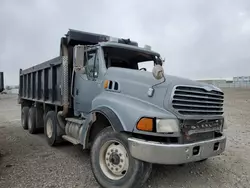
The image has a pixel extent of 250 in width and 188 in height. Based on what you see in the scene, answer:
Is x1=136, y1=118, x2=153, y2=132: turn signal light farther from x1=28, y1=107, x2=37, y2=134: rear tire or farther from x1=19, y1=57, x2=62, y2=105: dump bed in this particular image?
x1=28, y1=107, x2=37, y2=134: rear tire

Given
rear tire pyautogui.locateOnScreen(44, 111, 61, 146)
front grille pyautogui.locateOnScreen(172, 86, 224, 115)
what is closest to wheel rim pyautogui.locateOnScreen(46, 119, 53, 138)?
rear tire pyautogui.locateOnScreen(44, 111, 61, 146)

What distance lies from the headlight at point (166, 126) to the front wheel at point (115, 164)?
22.0 inches

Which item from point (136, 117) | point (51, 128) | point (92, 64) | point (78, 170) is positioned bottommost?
point (78, 170)

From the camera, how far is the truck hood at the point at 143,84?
338cm

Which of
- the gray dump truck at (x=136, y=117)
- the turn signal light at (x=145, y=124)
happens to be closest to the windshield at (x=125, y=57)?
the gray dump truck at (x=136, y=117)

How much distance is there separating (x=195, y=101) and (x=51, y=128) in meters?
4.26

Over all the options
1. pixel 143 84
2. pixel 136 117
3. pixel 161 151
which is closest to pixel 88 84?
pixel 143 84

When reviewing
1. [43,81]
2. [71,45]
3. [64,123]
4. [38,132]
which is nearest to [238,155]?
[64,123]

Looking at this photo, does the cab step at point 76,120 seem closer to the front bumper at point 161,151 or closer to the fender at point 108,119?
the fender at point 108,119

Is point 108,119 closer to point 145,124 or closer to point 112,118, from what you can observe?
point 112,118

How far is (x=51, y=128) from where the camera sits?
20.8 feet

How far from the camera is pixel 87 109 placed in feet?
16.0

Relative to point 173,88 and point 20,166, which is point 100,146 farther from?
point 20,166

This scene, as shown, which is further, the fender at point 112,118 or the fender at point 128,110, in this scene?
the fender at point 112,118
